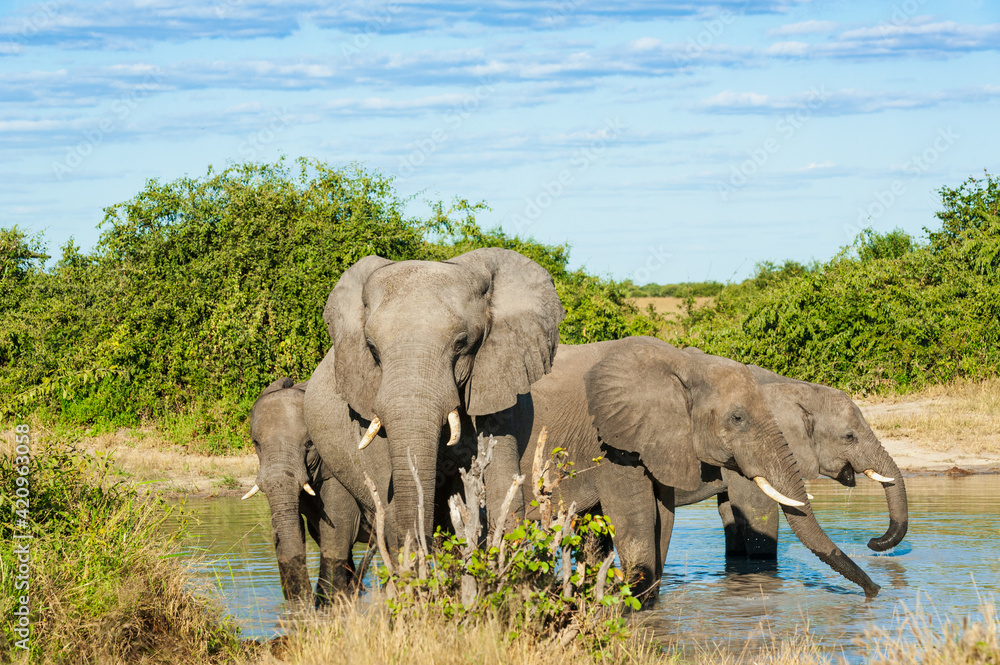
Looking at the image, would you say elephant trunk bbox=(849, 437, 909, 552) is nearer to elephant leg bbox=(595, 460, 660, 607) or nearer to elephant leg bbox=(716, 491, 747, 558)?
elephant leg bbox=(716, 491, 747, 558)

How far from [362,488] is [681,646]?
2.54 meters

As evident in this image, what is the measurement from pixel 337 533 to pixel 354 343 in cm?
272

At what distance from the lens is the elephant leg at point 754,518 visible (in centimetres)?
1176

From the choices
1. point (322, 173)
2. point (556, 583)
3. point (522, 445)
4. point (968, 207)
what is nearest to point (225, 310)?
point (322, 173)

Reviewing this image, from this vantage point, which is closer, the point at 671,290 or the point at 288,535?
the point at 288,535

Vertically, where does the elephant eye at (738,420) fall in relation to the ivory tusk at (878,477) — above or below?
above

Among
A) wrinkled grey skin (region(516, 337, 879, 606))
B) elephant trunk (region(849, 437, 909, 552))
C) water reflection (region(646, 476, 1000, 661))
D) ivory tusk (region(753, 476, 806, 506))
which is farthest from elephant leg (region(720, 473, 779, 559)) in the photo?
ivory tusk (region(753, 476, 806, 506))

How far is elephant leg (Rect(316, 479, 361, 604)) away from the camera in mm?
9844

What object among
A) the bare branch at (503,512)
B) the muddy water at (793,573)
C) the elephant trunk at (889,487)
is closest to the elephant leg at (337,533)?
the muddy water at (793,573)

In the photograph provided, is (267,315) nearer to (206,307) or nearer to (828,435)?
(206,307)

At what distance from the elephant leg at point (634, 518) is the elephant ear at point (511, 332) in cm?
195

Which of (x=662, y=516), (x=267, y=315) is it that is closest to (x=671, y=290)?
(x=267, y=315)

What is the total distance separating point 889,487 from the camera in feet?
36.6

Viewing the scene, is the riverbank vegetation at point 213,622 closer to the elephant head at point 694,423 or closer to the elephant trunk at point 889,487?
the elephant head at point 694,423
